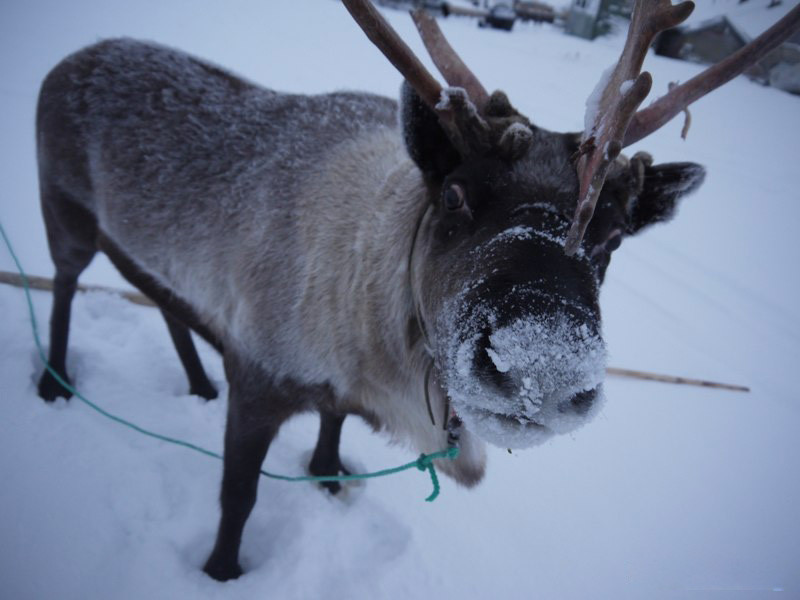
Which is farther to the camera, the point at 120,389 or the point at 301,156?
the point at 120,389

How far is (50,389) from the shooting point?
2826mm

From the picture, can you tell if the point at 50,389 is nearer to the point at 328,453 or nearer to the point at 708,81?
the point at 328,453

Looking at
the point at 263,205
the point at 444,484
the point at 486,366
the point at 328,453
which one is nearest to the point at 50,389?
the point at 328,453

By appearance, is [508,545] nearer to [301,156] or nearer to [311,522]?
[311,522]

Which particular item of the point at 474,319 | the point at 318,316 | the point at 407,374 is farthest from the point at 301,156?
the point at 474,319

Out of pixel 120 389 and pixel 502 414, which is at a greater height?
pixel 502 414

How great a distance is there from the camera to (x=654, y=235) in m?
5.93

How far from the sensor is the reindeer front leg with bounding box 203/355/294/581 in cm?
196

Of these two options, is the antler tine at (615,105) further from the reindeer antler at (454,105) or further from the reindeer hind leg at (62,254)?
the reindeer hind leg at (62,254)

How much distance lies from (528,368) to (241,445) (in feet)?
5.06

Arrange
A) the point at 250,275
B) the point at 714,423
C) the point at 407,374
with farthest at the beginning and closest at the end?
the point at 714,423, the point at 250,275, the point at 407,374

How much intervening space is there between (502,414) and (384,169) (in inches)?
51.4

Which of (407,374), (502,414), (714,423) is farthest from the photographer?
(714,423)

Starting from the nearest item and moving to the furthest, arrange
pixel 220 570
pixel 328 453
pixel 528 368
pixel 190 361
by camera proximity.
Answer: pixel 528 368 → pixel 220 570 → pixel 328 453 → pixel 190 361
